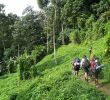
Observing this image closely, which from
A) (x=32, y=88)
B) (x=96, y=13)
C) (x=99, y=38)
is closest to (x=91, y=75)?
(x=32, y=88)

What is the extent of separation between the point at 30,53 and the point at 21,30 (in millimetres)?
3492

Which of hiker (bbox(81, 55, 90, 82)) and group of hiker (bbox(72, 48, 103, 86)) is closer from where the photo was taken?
group of hiker (bbox(72, 48, 103, 86))

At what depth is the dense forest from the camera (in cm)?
4153

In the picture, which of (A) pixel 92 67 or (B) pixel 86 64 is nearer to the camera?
(A) pixel 92 67

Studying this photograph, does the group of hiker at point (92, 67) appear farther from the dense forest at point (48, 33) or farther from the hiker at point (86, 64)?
the dense forest at point (48, 33)

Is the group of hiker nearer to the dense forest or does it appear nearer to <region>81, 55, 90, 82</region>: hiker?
<region>81, 55, 90, 82</region>: hiker

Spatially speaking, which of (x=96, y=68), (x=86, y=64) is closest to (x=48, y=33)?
(x=86, y=64)

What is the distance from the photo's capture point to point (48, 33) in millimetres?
54219

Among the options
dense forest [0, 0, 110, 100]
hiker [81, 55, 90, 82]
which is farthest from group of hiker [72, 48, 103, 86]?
dense forest [0, 0, 110, 100]

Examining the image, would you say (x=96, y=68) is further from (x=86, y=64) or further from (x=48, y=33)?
(x=48, y=33)

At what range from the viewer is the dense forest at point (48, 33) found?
4153 cm

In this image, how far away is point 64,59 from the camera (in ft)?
139

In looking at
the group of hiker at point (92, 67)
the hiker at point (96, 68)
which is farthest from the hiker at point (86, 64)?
the hiker at point (96, 68)

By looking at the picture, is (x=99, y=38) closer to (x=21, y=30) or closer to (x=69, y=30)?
A: (x=69, y=30)
